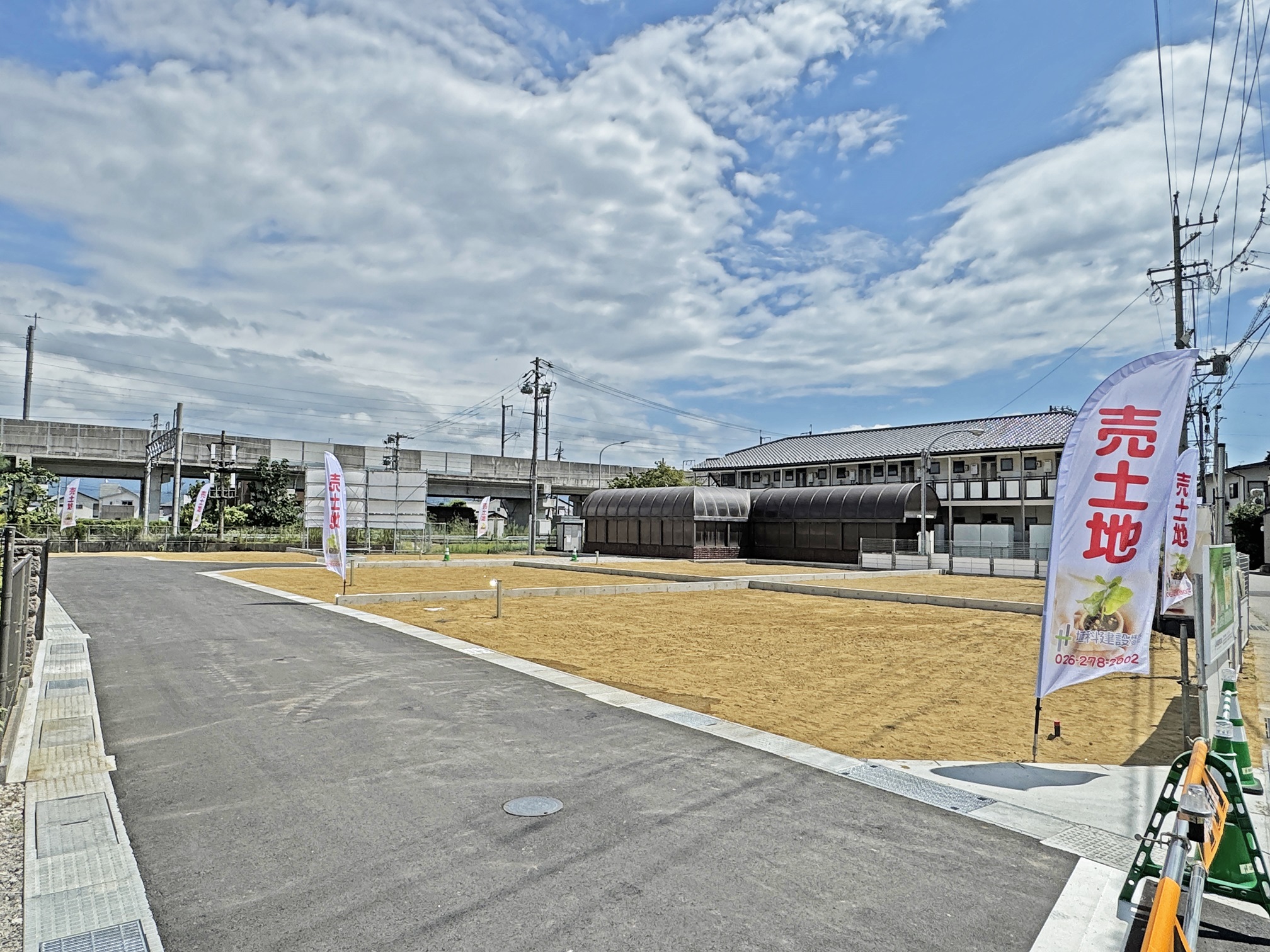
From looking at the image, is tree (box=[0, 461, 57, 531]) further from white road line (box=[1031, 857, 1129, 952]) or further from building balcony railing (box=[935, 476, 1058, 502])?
building balcony railing (box=[935, 476, 1058, 502])

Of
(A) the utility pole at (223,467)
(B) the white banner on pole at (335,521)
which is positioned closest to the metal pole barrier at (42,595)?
(B) the white banner on pole at (335,521)

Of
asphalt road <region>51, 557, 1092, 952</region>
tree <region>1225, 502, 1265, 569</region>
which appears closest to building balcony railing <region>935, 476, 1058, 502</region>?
tree <region>1225, 502, 1265, 569</region>

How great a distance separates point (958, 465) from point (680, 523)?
768 inches

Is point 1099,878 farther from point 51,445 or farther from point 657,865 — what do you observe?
point 51,445

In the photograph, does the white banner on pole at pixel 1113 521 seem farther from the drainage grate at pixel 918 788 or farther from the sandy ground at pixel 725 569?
the sandy ground at pixel 725 569

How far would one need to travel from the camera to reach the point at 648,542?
47.6 meters

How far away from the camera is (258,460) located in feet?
A: 180

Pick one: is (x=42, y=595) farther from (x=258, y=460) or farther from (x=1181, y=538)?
(x=258, y=460)

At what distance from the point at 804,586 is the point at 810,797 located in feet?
65.1

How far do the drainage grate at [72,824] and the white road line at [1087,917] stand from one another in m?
5.56

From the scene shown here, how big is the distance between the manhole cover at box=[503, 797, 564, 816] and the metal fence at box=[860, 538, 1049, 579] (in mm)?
31412

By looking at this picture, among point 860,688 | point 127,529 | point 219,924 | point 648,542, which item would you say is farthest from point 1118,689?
point 127,529

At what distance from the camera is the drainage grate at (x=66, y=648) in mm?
11227

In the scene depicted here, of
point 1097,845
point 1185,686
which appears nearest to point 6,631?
point 1097,845
